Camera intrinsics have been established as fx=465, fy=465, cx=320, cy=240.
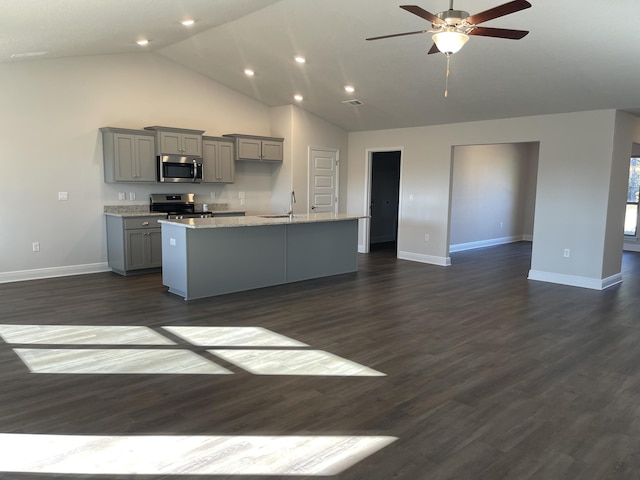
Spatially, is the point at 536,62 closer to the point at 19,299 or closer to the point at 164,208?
the point at 164,208

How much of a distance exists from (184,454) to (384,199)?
9.08 metres

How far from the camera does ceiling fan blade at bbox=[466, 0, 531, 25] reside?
292 centimetres

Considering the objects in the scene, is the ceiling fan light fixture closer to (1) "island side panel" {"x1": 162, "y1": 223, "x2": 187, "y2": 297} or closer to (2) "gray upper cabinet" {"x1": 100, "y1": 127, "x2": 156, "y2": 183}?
(1) "island side panel" {"x1": 162, "y1": 223, "x2": 187, "y2": 297}

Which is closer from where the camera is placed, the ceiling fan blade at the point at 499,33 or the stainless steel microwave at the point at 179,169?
the ceiling fan blade at the point at 499,33

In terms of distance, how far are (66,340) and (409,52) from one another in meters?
4.88

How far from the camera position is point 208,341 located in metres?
4.12

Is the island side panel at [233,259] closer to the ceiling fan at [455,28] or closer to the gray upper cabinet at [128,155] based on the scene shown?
the gray upper cabinet at [128,155]

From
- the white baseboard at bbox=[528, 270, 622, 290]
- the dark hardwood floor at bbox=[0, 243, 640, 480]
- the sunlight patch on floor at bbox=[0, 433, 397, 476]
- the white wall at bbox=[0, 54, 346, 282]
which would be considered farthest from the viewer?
the white baseboard at bbox=[528, 270, 622, 290]

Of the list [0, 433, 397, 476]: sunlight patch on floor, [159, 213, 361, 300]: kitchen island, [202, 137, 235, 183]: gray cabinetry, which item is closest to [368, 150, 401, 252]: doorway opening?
[159, 213, 361, 300]: kitchen island

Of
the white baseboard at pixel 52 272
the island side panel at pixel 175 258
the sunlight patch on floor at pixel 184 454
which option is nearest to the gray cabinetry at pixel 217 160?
the white baseboard at pixel 52 272

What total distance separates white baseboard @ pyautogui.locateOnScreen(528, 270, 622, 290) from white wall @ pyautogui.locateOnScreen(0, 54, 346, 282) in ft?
19.1

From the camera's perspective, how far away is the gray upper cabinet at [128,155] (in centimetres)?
677

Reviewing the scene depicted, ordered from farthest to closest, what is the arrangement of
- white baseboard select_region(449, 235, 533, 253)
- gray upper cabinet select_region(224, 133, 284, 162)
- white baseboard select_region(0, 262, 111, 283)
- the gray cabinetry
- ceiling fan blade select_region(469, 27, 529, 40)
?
white baseboard select_region(449, 235, 533, 253) < gray upper cabinet select_region(224, 133, 284, 162) < the gray cabinetry < white baseboard select_region(0, 262, 111, 283) < ceiling fan blade select_region(469, 27, 529, 40)

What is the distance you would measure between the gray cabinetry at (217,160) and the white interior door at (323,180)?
1613 millimetres
